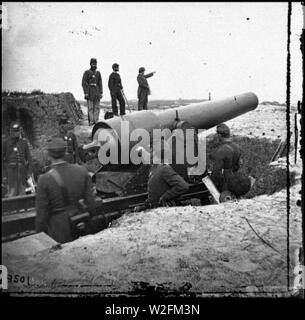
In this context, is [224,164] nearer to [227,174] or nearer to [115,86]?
[227,174]

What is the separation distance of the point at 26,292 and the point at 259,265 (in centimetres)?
260

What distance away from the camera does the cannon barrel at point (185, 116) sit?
18.6ft

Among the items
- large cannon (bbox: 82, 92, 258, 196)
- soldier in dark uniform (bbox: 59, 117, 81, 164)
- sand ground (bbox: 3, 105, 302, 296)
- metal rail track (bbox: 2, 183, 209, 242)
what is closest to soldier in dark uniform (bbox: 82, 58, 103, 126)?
large cannon (bbox: 82, 92, 258, 196)

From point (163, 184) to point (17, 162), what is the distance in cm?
221

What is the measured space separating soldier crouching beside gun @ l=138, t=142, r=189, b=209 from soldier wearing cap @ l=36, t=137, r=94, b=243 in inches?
47.1

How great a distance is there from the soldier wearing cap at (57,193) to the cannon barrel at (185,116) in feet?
3.05

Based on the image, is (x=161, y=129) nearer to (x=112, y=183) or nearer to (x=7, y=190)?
(x=112, y=183)

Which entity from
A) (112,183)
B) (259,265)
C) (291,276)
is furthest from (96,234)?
(291,276)

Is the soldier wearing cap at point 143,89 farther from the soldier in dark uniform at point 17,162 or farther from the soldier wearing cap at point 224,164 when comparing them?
the soldier in dark uniform at point 17,162

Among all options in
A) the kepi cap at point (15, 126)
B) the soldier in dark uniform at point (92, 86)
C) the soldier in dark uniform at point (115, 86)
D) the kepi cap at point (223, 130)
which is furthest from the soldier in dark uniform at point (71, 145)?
the kepi cap at point (223, 130)

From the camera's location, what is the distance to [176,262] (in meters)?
4.42

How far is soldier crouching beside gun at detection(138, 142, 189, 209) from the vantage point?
5391 millimetres

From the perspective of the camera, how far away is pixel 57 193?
433cm

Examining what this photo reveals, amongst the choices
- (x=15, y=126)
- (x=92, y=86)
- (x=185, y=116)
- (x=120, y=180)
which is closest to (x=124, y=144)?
(x=120, y=180)
